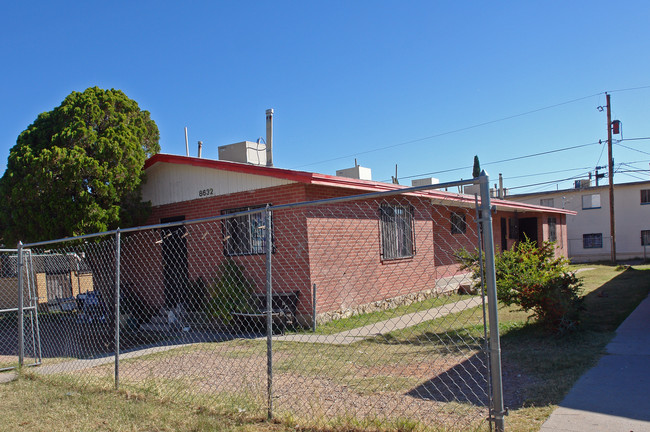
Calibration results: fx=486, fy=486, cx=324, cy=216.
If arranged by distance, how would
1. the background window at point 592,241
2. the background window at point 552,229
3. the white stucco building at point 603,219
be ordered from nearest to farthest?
1. the background window at point 552,229
2. the white stucco building at point 603,219
3. the background window at point 592,241

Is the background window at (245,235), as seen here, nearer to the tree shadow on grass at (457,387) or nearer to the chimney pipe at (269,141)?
the chimney pipe at (269,141)

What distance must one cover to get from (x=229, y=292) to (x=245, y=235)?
1342 millimetres

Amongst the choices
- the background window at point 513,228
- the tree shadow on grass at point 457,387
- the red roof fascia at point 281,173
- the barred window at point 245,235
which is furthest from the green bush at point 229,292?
the background window at point 513,228

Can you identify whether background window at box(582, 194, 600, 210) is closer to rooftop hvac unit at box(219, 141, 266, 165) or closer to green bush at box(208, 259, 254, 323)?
rooftop hvac unit at box(219, 141, 266, 165)

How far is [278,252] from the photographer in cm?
1030

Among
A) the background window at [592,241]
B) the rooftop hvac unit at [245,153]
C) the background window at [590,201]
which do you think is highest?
the rooftop hvac unit at [245,153]

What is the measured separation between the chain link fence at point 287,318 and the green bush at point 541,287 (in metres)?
0.91

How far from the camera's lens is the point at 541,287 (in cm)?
754

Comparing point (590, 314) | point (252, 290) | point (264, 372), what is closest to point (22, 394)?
point (264, 372)

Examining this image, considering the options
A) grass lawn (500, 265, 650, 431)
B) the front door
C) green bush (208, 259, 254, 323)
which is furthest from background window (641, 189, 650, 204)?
the front door

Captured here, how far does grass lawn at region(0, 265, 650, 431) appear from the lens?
183 inches

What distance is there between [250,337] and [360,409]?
509 cm

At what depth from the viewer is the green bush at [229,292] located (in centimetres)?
1024

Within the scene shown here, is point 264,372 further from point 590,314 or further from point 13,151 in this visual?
point 13,151
